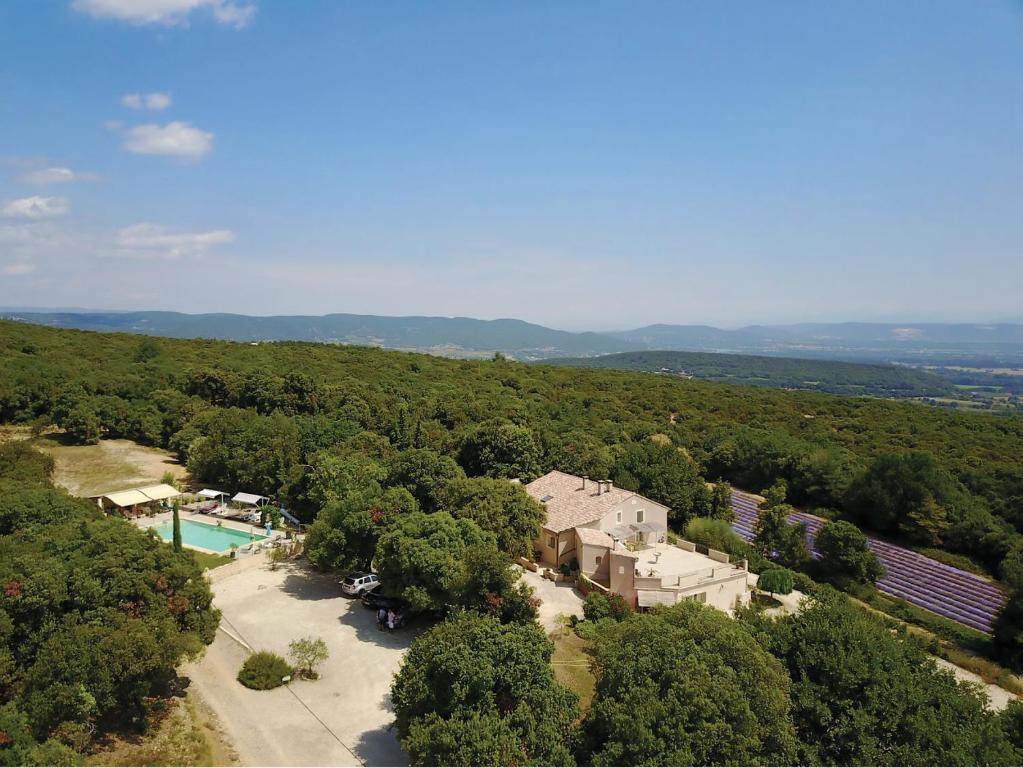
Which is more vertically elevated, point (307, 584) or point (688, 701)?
point (688, 701)

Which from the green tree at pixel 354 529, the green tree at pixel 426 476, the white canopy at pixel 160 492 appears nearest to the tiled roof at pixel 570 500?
the green tree at pixel 426 476

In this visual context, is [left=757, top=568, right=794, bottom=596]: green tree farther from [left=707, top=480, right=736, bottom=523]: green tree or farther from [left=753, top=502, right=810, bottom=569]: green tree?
[left=707, top=480, right=736, bottom=523]: green tree

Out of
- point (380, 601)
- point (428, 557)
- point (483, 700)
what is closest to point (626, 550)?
point (428, 557)

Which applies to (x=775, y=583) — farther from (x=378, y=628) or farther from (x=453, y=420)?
(x=453, y=420)

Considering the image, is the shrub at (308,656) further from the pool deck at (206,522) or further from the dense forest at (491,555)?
the pool deck at (206,522)

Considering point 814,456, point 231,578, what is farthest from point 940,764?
point 814,456

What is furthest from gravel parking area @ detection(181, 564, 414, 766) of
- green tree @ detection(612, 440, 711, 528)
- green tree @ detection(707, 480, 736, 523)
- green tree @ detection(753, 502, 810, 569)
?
green tree @ detection(707, 480, 736, 523)

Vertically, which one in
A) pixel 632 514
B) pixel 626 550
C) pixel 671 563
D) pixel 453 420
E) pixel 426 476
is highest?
pixel 453 420

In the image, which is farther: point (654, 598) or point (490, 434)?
point (490, 434)

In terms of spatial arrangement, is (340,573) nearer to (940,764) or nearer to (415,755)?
(415,755)
